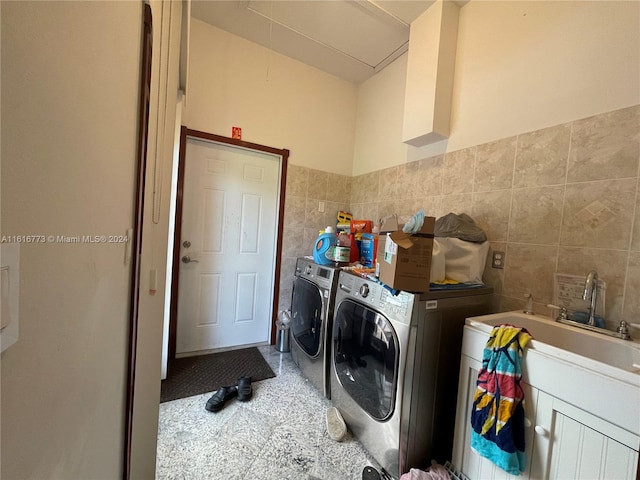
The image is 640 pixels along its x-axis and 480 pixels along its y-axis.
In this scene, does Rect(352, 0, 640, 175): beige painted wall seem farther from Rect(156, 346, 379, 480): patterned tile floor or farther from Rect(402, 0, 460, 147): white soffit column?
Rect(156, 346, 379, 480): patterned tile floor

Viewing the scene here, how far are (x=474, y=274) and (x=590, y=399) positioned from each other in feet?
2.53

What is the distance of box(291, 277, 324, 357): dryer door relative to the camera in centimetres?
192

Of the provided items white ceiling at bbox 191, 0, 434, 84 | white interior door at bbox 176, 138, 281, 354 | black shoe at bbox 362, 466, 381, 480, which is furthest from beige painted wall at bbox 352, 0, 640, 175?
black shoe at bbox 362, 466, 381, 480

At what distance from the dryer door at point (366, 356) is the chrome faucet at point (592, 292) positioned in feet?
2.80

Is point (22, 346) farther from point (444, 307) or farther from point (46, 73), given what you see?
point (444, 307)

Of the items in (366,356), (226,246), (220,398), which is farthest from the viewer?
(226,246)

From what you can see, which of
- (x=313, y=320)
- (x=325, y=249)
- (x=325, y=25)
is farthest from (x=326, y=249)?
(x=325, y=25)

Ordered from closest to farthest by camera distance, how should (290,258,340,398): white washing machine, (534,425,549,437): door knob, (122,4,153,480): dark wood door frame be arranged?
1. (122,4,153,480): dark wood door frame
2. (534,425,549,437): door knob
3. (290,258,340,398): white washing machine

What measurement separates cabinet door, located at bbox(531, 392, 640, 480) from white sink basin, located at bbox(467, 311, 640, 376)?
0.17 m

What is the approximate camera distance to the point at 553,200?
140cm

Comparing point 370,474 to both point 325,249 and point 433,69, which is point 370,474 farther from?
point 433,69

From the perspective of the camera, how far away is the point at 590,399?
Result: 0.84 meters

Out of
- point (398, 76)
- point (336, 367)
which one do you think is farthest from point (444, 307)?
point (398, 76)

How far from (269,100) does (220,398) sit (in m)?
2.57
